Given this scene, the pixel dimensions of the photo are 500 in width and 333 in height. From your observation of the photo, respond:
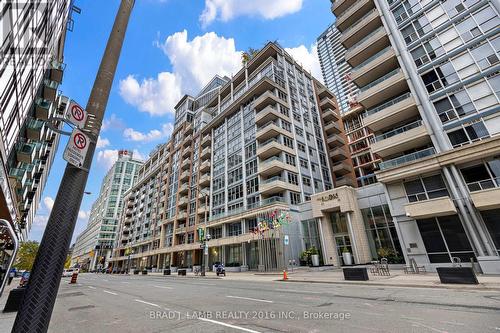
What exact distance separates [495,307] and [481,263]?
1283 cm

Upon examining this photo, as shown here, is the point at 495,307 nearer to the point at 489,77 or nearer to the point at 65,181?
the point at 65,181

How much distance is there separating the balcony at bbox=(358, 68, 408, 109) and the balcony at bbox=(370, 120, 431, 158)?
4882 mm

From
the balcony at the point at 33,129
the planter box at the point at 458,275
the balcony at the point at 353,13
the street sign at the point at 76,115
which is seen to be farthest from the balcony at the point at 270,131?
the street sign at the point at 76,115

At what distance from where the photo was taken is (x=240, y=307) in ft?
29.3

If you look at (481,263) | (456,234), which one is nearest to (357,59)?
(456,234)

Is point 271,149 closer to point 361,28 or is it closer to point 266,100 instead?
point 266,100

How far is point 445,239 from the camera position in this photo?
20953 mm

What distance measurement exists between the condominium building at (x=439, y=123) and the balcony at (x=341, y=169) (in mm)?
19864

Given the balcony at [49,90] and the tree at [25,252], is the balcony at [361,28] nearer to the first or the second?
the balcony at [49,90]

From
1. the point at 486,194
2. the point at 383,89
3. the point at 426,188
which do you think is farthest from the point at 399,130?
the point at 486,194

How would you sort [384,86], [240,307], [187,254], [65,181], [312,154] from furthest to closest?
[187,254], [312,154], [384,86], [240,307], [65,181]

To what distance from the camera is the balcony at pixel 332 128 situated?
5338cm

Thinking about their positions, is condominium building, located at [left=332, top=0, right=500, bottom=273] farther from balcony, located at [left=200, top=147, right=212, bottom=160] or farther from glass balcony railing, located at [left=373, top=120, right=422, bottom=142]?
balcony, located at [left=200, top=147, right=212, bottom=160]

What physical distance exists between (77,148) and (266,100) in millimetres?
43463
